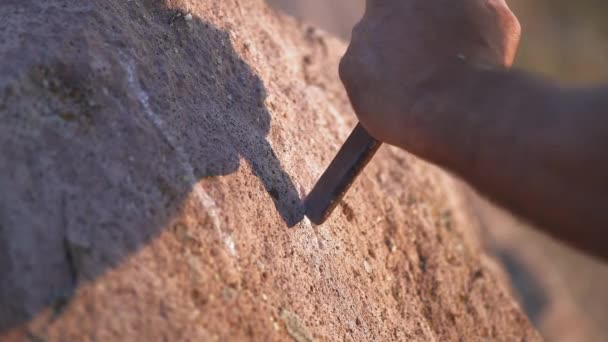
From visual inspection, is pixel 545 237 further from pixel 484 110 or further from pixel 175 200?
pixel 175 200

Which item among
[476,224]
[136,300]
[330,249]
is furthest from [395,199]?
[136,300]

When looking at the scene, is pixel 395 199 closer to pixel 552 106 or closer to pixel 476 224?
pixel 476 224

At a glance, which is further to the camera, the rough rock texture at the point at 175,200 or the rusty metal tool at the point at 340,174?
the rusty metal tool at the point at 340,174

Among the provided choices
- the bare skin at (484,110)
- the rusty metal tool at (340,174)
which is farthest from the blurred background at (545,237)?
the bare skin at (484,110)

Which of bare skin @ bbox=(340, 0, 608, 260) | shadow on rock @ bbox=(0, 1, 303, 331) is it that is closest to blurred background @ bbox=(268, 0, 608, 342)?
bare skin @ bbox=(340, 0, 608, 260)

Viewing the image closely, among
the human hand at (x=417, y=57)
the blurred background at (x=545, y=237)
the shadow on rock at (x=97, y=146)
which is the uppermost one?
the human hand at (x=417, y=57)

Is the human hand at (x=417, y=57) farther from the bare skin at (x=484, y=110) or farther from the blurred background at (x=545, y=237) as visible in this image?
the blurred background at (x=545, y=237)
